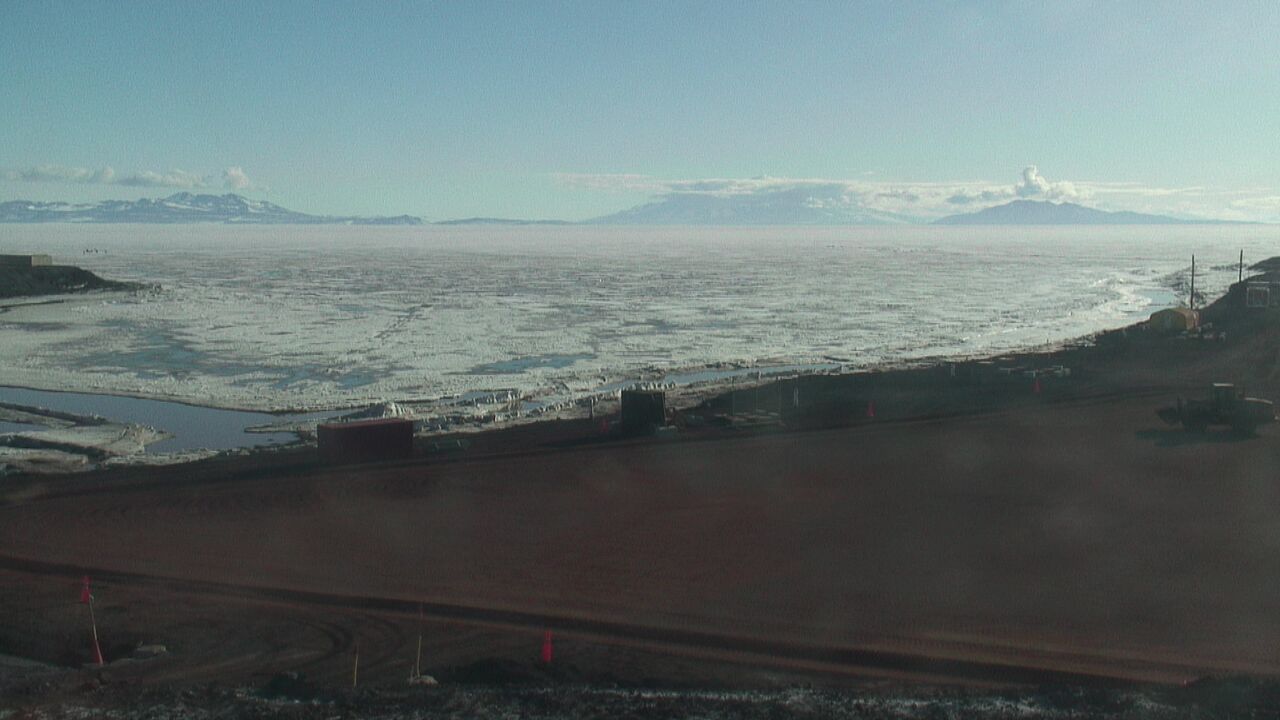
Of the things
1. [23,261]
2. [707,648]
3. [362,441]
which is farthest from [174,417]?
[23,261]

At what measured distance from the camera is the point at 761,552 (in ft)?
41.4

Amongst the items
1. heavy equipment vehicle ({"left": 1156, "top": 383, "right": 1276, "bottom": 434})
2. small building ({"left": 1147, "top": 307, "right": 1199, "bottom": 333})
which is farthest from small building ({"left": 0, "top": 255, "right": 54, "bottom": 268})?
heavy equipment vehicle ({"left": 1156, "top": 383, "right": 1276, "bottom": 434})

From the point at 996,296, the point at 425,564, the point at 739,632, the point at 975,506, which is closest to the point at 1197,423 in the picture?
the point at 975,506

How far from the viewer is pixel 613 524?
13.8 meters

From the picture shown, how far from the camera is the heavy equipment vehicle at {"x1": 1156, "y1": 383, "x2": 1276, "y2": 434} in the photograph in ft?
60.3

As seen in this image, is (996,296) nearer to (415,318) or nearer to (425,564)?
(415,318)

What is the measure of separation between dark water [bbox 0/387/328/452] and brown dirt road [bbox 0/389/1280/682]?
439cm

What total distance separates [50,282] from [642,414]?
156 ft

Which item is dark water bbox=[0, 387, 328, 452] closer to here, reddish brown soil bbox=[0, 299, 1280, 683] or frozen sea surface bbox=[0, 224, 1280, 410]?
frozen sea surface bbox=[0, 224, 1280, 410]

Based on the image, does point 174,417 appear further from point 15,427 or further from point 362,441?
point 362,441

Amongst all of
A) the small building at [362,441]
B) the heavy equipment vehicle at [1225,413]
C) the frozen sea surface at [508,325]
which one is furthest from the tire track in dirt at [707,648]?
the frozen sea surface at [508,325]

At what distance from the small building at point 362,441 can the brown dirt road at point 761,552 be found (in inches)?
26.7

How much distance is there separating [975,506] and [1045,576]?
282 centimetres

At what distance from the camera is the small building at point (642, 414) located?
19.4 m
